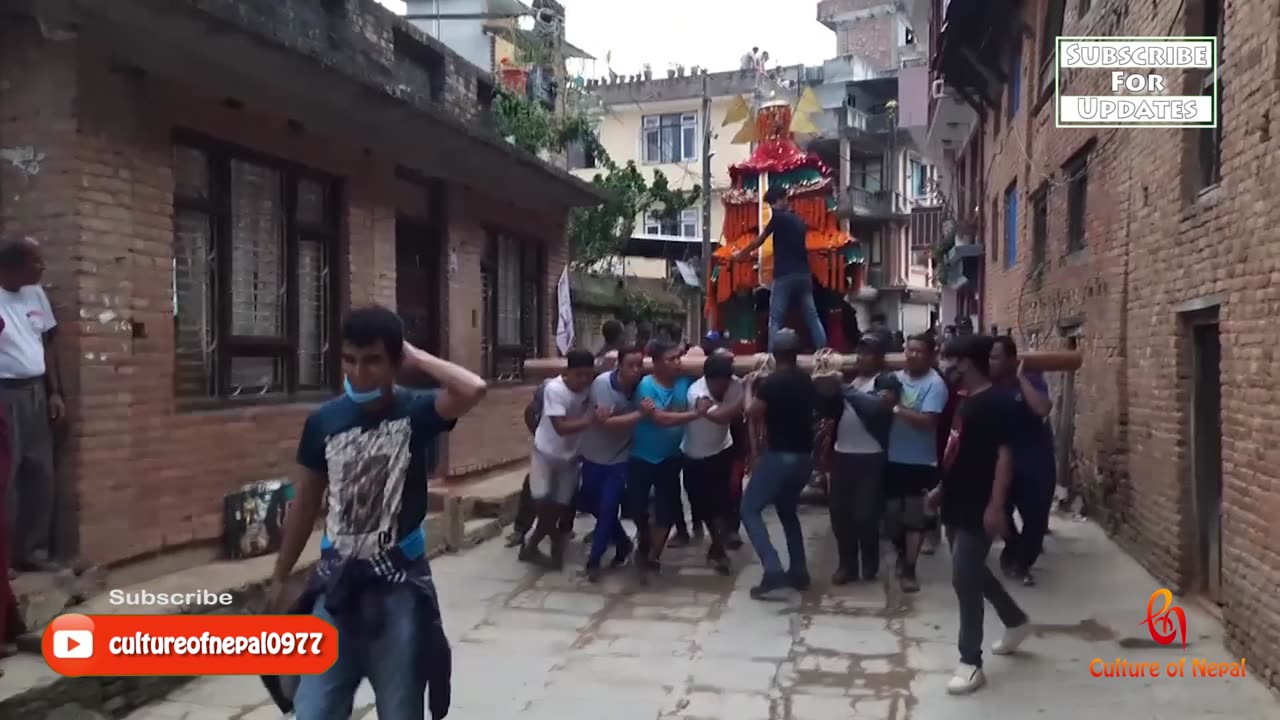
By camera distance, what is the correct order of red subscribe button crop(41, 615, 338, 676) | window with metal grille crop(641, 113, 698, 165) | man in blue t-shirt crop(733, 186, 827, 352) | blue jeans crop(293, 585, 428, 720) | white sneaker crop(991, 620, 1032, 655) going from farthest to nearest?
1. window with metal grille crop(641, 113, 698, 165)
2. man in blue t-shirt crop(733, 186, 827, 352)
3. white sneaker crop(991, 620, 1032, 655)
4. red subscribe button crop(41, 615, 338, 676)
5. blue jeans crop(293, 585, 428, 720)

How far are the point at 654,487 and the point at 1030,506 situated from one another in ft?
9.07

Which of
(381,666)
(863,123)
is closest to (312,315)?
(381,666)

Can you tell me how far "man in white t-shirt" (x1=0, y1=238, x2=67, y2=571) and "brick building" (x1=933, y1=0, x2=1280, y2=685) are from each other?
20.6 feet

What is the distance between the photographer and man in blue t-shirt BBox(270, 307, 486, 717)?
11.0 feet

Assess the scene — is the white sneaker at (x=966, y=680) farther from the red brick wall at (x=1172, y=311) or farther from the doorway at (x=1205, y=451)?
the doorway at (x=1205, y=451)

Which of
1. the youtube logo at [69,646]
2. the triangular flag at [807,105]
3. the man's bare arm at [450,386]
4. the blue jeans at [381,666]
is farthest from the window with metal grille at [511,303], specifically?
the blue jeans at [381,666]

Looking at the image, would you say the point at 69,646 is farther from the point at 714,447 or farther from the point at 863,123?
the point at 863,123

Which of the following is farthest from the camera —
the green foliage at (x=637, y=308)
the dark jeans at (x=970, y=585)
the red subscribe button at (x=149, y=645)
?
the green foliage at (x=637, y=308)

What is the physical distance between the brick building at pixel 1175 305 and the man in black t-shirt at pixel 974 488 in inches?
52.5

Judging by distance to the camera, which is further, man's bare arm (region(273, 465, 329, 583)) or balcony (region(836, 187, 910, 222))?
balcony (region(836, 187, 910, 222))

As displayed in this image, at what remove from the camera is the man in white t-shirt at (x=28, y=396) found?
5.30 m

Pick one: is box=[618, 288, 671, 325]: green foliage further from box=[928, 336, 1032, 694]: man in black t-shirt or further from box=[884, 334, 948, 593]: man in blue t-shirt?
box=[928, 336, 1032, 694]: man in black t-shirt

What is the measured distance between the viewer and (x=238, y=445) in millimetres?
7102

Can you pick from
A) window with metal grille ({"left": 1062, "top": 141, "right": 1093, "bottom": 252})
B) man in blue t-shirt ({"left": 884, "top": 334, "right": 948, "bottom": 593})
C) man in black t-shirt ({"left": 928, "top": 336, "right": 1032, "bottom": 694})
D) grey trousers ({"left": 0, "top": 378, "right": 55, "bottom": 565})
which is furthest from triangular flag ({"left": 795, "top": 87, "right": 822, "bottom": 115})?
grey trousers ({"left": 0, "top": 378, "right": 55, "bottom": 565})
